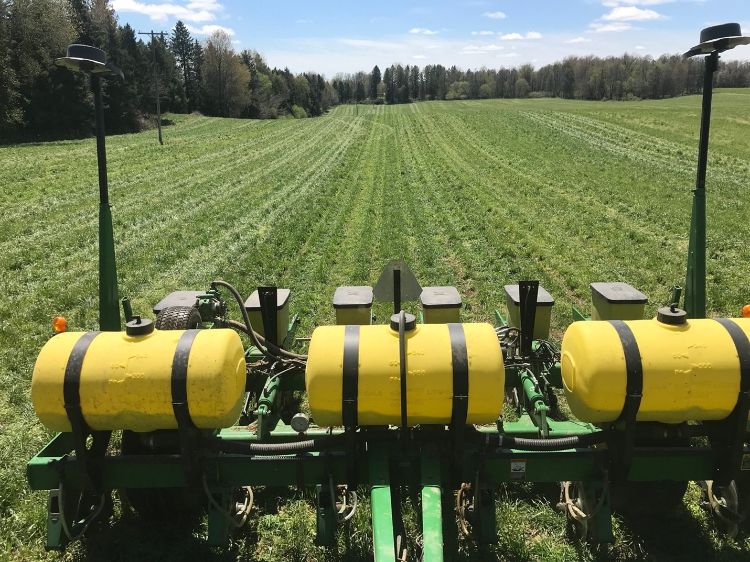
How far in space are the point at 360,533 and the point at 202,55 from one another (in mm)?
103265

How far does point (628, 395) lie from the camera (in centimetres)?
338

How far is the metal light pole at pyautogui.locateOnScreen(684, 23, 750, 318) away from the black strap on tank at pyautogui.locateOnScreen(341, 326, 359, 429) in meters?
2.94

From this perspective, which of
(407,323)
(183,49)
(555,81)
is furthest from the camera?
(555,81)

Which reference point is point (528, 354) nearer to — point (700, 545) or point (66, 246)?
point (700, 545)

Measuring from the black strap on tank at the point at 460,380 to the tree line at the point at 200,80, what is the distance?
38.8ft

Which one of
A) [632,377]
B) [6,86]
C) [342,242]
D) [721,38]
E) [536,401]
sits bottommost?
[342,242]

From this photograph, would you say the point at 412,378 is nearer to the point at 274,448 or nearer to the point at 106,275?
the point at 274,448

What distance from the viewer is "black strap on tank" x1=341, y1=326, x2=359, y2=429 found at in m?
3.44

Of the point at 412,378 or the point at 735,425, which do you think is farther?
the point at 735,425

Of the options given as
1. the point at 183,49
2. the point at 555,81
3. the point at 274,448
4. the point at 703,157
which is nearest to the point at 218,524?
the point at 274,448

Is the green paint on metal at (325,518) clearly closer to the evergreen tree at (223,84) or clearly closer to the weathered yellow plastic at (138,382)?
the weathered yellow plastic at (138,382)

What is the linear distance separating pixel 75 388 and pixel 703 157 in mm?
4831

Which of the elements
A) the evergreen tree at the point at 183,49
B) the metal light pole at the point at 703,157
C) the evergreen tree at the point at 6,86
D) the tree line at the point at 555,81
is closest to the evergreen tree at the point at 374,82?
the tree line at the point at 555,81

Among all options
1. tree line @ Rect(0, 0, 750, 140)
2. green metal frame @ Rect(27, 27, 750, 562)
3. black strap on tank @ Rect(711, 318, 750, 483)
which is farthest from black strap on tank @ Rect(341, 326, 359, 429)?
tree line @ Rect(0, 0, 750, 140)
